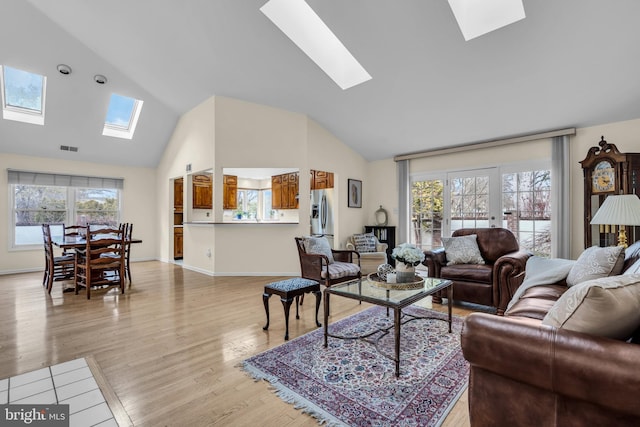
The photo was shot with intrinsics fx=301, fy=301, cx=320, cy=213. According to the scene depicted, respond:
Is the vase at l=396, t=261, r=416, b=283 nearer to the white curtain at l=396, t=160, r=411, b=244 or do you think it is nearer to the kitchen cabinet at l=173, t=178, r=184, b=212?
the white curtain at l=396, t=160, r=411, b=244

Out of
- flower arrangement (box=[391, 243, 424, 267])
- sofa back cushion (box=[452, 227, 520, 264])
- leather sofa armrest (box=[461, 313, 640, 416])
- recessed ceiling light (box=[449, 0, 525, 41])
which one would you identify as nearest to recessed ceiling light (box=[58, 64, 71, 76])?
recessed ceiling light (box=[449, 0, 525, 41])

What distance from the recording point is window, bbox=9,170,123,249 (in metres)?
5.68

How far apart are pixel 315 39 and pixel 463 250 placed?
10.8 ft

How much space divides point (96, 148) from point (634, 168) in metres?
8.70

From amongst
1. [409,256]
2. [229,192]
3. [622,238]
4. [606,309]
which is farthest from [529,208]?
[229,192]

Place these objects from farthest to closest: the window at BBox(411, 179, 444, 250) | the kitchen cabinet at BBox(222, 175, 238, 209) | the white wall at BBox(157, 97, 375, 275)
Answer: the kitchen cabinet at BBox(222, 175, 238, 209) < the window at BBox(411, 179, 444, 250) < the white wall at BBox(157, 97, 375, 275)

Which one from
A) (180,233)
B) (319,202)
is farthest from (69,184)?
(319,202)

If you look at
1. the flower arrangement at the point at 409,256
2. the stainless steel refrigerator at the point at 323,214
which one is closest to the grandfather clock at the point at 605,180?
the flower arrangement at the point at 409,256

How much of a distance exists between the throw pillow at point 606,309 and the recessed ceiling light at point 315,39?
141 inches

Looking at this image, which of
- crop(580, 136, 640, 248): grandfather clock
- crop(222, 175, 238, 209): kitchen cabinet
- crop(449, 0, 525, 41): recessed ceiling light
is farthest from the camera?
crop(222, 175, 238, 209): kitchen cabinet

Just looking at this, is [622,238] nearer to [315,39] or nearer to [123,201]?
[315,39]

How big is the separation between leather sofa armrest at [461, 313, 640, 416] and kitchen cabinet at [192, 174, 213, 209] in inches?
239

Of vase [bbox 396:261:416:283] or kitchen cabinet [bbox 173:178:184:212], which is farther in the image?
kitchen cabinet [bbox 173:178:184:212]

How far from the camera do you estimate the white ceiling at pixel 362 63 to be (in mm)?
3018
